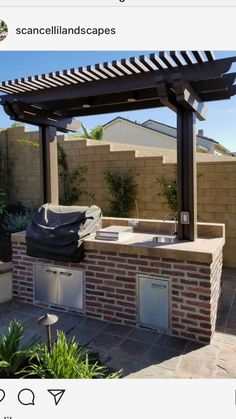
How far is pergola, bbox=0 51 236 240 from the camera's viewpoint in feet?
11.3

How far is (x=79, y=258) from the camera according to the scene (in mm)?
4023

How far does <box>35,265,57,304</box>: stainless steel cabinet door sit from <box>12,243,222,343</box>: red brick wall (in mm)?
101

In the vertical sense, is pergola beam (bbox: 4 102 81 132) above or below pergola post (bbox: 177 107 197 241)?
above

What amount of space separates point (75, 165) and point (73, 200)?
2.85 feet

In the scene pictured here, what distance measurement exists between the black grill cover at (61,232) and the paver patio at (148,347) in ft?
2.70

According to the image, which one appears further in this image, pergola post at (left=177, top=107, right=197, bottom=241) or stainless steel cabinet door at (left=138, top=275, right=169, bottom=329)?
pergola post at (left=177, top=107, right=197, bottom=241)

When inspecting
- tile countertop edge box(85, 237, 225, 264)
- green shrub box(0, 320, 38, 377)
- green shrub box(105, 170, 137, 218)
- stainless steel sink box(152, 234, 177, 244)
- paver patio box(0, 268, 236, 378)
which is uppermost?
green shrub box(105, 170, 137, 218)
